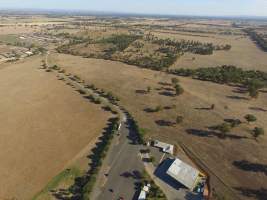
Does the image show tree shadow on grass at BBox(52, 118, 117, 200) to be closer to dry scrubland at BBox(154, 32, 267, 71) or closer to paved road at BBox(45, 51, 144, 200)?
paved road at BBox(45, 51, 144, 200)

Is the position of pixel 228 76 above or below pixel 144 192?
above

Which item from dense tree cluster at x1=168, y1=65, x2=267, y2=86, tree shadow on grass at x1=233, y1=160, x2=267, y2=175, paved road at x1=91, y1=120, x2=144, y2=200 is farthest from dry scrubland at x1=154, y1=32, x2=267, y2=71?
tree shadow on grass at x1=233, y1=160, x2=267, y2=175

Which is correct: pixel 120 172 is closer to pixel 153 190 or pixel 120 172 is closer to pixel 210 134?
pixel 153 190

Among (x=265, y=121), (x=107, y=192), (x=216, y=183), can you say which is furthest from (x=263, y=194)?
(x=265, y=121)

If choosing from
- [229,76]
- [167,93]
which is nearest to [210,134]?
[167,93]

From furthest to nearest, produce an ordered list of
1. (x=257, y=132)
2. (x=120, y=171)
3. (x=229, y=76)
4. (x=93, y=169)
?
(x=229, y=76)
(x=257, y=132)
(x=93, y=169)
(x=120, y=171)

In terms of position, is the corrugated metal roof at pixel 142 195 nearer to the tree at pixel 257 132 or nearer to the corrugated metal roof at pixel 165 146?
the corrugated metal roof at pixel 165 146

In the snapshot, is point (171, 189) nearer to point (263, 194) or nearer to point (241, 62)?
point (263, 194)
